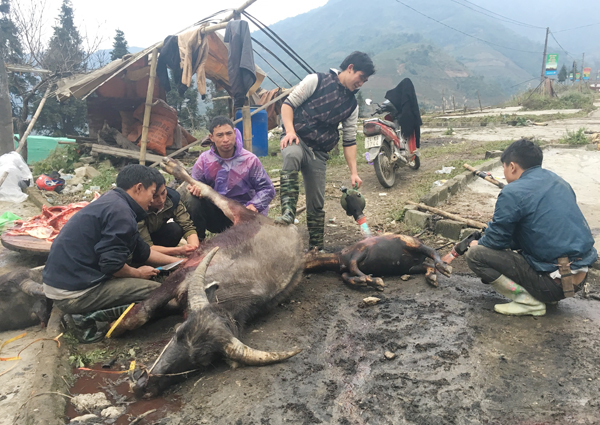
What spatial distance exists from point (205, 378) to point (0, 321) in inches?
83.9

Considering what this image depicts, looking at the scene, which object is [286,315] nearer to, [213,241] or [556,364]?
[213,241]

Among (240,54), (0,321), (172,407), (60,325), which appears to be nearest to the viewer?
(172,407)

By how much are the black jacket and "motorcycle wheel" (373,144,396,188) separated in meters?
5.14

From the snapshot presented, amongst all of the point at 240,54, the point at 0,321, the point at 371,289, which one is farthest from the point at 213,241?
the point at 240,54

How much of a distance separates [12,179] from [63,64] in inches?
305

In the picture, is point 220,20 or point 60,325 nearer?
point 60,325

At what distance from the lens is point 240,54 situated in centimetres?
763

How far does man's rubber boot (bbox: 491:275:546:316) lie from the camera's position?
3377 mm

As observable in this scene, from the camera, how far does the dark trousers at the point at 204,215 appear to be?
184 inches

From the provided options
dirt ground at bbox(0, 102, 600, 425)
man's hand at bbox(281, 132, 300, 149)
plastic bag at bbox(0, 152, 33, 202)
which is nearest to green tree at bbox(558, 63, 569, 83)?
dirt ground at bbox(0, 102, 600, 425)

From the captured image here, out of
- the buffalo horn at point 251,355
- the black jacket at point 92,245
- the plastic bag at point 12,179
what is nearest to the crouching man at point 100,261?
the black jacket at point 92,245

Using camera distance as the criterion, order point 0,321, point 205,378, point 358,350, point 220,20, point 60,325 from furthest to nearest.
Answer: point 220,20
point 0,321
point 60,325
point 358,350
point 205,378

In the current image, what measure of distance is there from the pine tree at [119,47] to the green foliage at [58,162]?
28.2 ft

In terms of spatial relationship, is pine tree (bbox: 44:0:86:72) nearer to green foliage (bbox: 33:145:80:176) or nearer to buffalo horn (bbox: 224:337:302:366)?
green foliage (bbox: 33:145:80:176)
